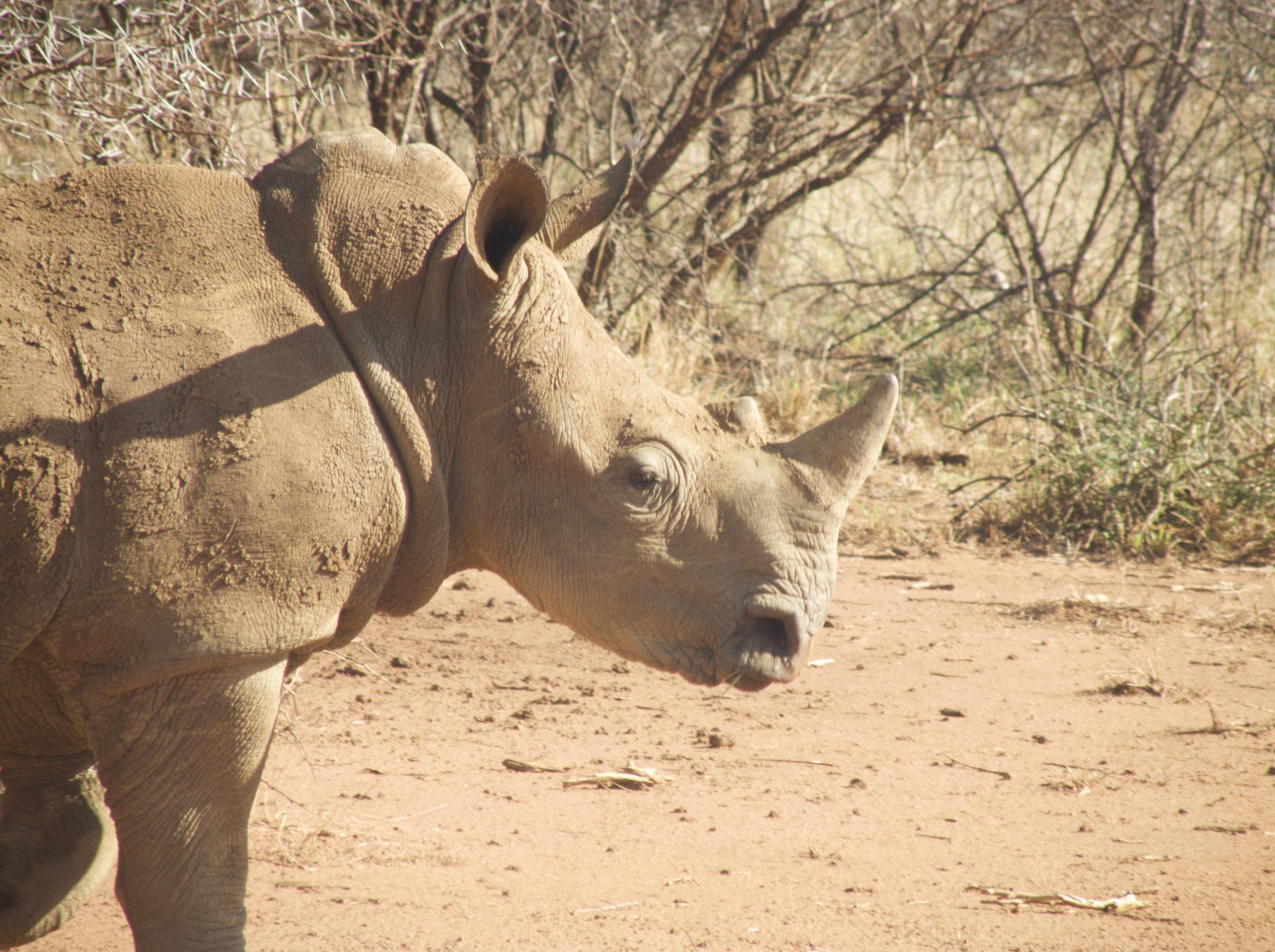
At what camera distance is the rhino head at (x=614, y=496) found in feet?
9.07

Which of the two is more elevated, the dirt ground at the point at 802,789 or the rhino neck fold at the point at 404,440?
the rhino neck fold at the point at 404,440

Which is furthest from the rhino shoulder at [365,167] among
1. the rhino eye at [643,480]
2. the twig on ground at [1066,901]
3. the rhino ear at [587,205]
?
the twig on ground at [1066,901]

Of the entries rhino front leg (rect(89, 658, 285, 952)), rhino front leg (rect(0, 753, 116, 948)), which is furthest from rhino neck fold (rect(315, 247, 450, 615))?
rhino front leg (rect(0, 753, 116, 948))

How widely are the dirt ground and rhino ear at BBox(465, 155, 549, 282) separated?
1792 millimetres

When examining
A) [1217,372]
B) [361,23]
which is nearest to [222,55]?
[361,23]

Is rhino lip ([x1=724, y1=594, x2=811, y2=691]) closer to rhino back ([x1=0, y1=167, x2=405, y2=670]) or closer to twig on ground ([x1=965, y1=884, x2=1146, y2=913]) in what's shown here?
rhino back ([x1=0, y1=167, x2=405, y2=670])

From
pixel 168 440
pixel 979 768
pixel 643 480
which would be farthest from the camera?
pixel 979 768

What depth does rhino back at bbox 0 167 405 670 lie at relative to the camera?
2.25 meters

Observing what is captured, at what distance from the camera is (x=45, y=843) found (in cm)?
295

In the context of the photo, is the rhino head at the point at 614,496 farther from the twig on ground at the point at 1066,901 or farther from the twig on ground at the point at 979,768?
the twig on ground at the point at 979,768

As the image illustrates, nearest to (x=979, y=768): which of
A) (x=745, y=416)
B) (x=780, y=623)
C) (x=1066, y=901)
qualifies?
(x=1066, y=901)

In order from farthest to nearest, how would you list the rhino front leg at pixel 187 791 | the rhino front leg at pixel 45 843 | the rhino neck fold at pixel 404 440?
the rhino front leg at pixel 45 843 → the rhino neck fold at pixel 404 440 → the rhino front leg at pixel 187 791

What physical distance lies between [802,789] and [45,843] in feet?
8.12

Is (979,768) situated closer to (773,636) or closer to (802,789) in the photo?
(802,789)
